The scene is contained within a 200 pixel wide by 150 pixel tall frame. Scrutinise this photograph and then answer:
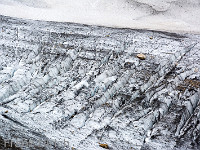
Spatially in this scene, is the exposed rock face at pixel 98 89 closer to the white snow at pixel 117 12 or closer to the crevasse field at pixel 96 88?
the crevasse field at pixel 96 88

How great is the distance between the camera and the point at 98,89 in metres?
2.86

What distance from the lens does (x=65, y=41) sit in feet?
12.1

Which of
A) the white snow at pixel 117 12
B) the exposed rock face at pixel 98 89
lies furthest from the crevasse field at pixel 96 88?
Result: the white snow at pixel 117 12

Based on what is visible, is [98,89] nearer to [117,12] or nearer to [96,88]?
[96,88]

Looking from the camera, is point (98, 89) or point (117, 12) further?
point (117, 12)

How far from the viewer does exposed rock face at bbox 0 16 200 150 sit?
2.25 metres

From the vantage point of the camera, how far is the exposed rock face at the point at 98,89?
7.38 feet

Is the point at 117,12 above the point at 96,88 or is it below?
above

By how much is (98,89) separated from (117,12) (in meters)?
3.72

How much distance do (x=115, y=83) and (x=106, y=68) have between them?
0.33m

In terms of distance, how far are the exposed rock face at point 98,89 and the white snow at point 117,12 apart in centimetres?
131

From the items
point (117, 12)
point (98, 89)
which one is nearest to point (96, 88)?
point (98, 89)

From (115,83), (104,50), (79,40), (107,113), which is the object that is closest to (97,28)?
(79,40)

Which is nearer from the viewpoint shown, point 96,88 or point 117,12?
point 96,88
